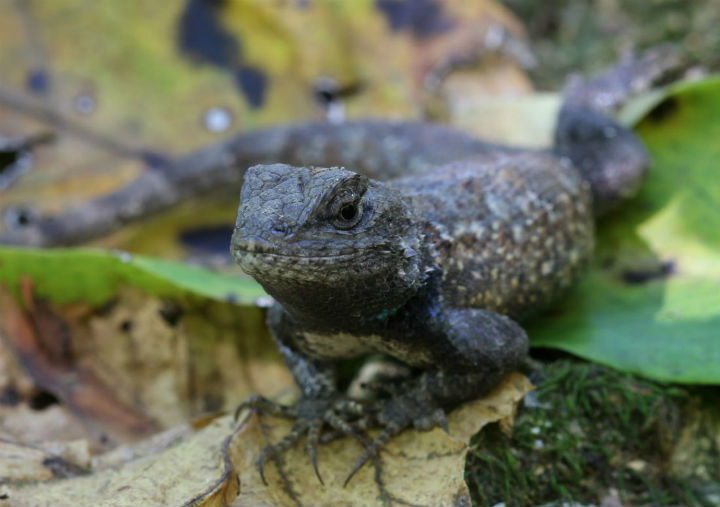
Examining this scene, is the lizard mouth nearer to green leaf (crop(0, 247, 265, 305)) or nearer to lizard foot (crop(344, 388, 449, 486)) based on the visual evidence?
lizard foot (crop(344, 388, 449, 486))

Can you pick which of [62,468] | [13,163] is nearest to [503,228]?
[62,468]

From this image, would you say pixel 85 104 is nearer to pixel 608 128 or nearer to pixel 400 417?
pixel 400 417

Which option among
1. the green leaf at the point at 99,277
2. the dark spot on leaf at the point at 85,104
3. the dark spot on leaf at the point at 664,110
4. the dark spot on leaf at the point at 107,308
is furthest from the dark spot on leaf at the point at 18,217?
the dark spot on leaf at the point at 664,110

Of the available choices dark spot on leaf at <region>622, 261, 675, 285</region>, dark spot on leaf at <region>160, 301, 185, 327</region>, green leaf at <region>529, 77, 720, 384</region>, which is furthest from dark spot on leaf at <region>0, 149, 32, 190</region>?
dark spot on leaf at <region>622, 261, 675, 285</region>

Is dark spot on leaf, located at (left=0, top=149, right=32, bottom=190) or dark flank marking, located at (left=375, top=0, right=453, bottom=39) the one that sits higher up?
dark flank marking, located at (left=375, top=0, right=453, bottom=39)

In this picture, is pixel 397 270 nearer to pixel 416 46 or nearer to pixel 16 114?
pixel 416 46
